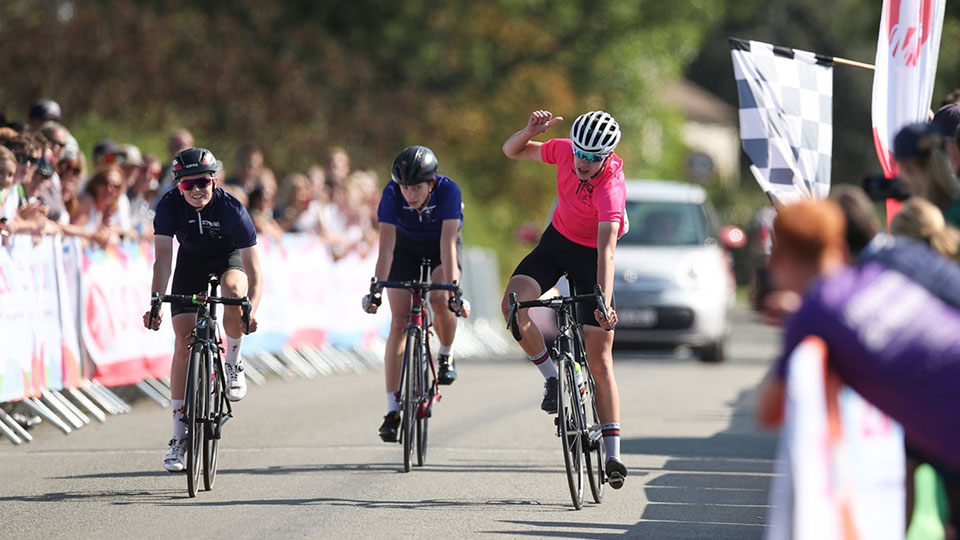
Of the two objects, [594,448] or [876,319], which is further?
[594,448]

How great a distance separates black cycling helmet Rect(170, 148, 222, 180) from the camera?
31.4 ft

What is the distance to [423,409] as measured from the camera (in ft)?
34.9

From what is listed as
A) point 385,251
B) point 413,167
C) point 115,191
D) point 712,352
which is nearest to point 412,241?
point 385,251

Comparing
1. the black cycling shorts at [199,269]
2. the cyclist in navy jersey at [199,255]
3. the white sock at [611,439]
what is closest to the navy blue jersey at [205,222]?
the cyclist in navy jersey at [199,255]

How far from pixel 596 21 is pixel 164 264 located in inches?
1300

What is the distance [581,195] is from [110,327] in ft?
19.0

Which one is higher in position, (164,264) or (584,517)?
(164,264)

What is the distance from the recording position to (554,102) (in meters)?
40.1

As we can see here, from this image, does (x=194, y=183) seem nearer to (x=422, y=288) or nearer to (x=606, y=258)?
(x=422, y=288)

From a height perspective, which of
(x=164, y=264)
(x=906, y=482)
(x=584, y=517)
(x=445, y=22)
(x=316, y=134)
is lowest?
(x=584, y=517)

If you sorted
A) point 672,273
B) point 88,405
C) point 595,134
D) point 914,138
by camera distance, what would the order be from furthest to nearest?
1. point 672,273
2. point 88,405
3. point 595,134
4. point 914,138

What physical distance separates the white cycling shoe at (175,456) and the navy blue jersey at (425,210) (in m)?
2.04

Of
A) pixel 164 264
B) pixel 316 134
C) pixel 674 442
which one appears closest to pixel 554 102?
pixel 316 134

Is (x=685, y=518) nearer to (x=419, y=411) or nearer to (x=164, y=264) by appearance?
(x=419, y=411)
